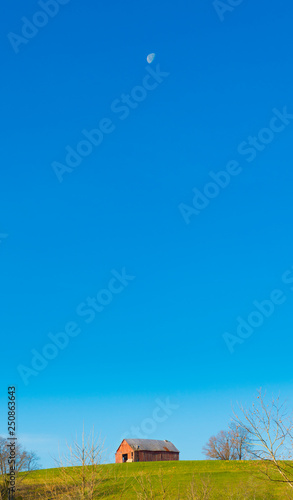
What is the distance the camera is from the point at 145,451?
283 ft

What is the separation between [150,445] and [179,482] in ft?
133

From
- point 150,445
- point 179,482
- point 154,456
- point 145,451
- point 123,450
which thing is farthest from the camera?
point 123,450

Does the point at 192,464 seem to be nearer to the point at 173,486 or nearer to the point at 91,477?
the point at 173,486

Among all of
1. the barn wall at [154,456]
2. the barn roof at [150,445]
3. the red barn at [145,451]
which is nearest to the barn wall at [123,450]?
the red barn at [145,451]

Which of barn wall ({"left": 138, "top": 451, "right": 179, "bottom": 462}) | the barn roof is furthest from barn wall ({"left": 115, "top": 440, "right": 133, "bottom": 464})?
barn wall ({"left": 138, "top": 451, "right": 179, "bottom": 462})

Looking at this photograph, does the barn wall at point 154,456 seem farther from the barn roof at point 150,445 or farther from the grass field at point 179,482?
the grass field at point 179,482

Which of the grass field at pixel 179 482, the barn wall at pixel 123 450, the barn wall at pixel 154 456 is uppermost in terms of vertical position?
the barn wall at pixel 123 450

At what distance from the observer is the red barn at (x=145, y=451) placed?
85.6 metres

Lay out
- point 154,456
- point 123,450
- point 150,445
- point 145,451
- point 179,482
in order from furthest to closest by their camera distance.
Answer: point 123,450 → point 150,445 → point 154,456 → point 145,451 → point 179,482

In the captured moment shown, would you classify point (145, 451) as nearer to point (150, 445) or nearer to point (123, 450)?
point (150, 445)

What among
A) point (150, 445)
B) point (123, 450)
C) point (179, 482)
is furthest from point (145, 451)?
point (179, 482)

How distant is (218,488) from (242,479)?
538cm

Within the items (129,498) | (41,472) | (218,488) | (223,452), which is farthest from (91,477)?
(223,452)

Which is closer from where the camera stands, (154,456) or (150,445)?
(154,456)
